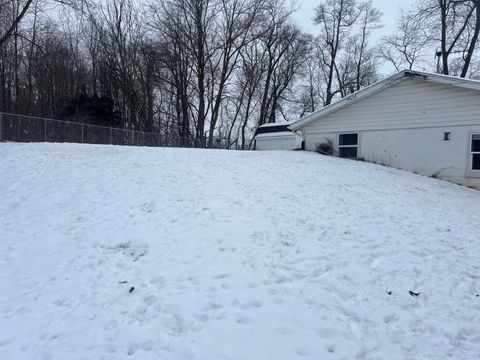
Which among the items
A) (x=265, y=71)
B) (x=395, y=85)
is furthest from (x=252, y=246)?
(x=265, y=71)

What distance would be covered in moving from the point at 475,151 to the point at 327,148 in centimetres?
627

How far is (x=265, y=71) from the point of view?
127 feet

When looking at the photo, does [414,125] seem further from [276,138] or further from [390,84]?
[276,138]

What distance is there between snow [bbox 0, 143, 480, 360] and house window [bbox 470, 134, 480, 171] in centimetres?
418

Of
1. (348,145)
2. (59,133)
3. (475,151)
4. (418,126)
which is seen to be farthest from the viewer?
(59,133)

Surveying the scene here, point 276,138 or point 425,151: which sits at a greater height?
point 276,138

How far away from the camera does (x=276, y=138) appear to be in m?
28.4

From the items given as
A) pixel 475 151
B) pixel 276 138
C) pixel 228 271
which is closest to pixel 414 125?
pixel 475 151

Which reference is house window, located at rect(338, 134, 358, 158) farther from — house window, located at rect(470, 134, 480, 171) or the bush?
house window, located at rect(470, 134, 480, 171)

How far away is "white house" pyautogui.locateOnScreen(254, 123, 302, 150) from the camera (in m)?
27.3

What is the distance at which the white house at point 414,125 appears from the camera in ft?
41.7

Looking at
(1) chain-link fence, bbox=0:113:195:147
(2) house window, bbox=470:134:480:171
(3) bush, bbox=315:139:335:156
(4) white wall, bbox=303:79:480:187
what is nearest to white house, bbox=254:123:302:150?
(3) bush, bbox=315:139:335:156

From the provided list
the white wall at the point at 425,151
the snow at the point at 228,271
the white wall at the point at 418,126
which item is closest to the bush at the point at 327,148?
the white wall at the point at 418,126

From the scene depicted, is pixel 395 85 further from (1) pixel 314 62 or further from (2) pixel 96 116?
(1) pixel 314 62
